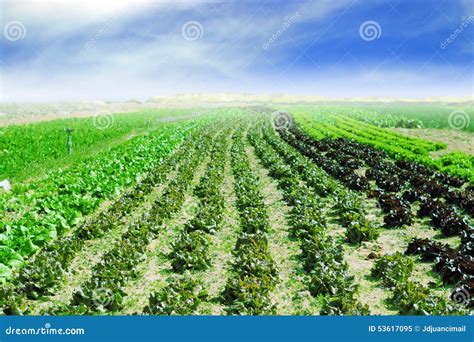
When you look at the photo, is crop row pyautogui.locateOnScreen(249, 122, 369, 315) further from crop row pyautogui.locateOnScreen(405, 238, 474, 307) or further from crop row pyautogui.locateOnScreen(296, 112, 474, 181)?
crop row pyautogui.locateOnScreen(296, 112, 474, 181)

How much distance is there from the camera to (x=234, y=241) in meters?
10.7

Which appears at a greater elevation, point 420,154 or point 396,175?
point 420,154

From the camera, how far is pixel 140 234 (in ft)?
33.8

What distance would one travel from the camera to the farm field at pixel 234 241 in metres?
7.50

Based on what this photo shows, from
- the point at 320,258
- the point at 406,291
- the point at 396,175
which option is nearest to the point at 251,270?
the point at 320,258

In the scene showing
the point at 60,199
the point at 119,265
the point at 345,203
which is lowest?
the point at 119,265

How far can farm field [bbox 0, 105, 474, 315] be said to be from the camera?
7.50 m

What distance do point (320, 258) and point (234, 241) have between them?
250 cm

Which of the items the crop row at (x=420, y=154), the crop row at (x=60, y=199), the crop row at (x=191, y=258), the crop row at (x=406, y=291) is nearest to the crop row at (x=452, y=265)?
the crop row at (x=406, y=291)

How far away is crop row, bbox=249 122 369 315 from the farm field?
30 millimetres

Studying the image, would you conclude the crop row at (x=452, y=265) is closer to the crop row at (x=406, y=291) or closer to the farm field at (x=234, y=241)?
the farm field at (x=234, y=241)

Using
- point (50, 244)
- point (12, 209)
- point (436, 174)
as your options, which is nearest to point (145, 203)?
point (12, 209)

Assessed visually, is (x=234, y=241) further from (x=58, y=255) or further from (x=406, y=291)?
(x=406, y=291)

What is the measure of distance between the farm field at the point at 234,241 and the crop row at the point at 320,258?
3 centimetres
